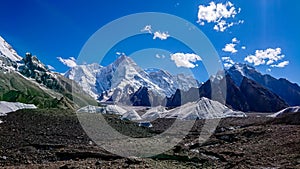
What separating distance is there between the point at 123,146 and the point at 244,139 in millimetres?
10944

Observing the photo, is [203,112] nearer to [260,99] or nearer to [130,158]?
[130,158]

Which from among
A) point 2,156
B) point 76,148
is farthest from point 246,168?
point 2,156

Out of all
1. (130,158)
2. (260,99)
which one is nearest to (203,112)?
(130,158)

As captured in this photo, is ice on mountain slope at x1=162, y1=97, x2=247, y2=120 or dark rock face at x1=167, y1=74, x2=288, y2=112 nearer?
ice on mountain slope at x1=162, y1=97, x2=247, y2=120

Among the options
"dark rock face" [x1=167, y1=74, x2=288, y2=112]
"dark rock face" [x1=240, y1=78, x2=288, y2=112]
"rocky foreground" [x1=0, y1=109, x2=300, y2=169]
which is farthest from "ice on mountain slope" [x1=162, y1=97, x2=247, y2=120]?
"dark rock face" [x1=240, y1=78, x2=288, y2=112]

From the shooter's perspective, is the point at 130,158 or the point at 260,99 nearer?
the point at 130,158

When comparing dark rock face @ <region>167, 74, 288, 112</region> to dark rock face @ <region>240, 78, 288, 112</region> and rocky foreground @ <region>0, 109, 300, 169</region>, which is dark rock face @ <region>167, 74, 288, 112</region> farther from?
rocky foreground @ <region>0, 109, 300, 169</region>

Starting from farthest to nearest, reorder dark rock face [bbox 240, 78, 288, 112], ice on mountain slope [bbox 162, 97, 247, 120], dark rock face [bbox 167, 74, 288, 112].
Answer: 1. dark rock face [bbox 167, 74, 288, 112]
2. dark rock face [bbox 240, 78, 288, 112]
3. ice on mountain slope [bbox 162, 97, 247, 120]

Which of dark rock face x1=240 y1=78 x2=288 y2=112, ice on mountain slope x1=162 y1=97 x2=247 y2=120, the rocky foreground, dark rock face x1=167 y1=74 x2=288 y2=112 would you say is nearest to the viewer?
the rocky foreground

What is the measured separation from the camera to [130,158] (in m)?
19.5

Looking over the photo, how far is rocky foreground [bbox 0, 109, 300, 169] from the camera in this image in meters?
19.5

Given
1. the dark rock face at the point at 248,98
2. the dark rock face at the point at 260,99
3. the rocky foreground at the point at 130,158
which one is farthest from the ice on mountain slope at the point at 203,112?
the dark rock face at the point at 260,99

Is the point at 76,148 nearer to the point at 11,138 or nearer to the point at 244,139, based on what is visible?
the point at 11,138

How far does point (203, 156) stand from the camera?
74.8 feet
